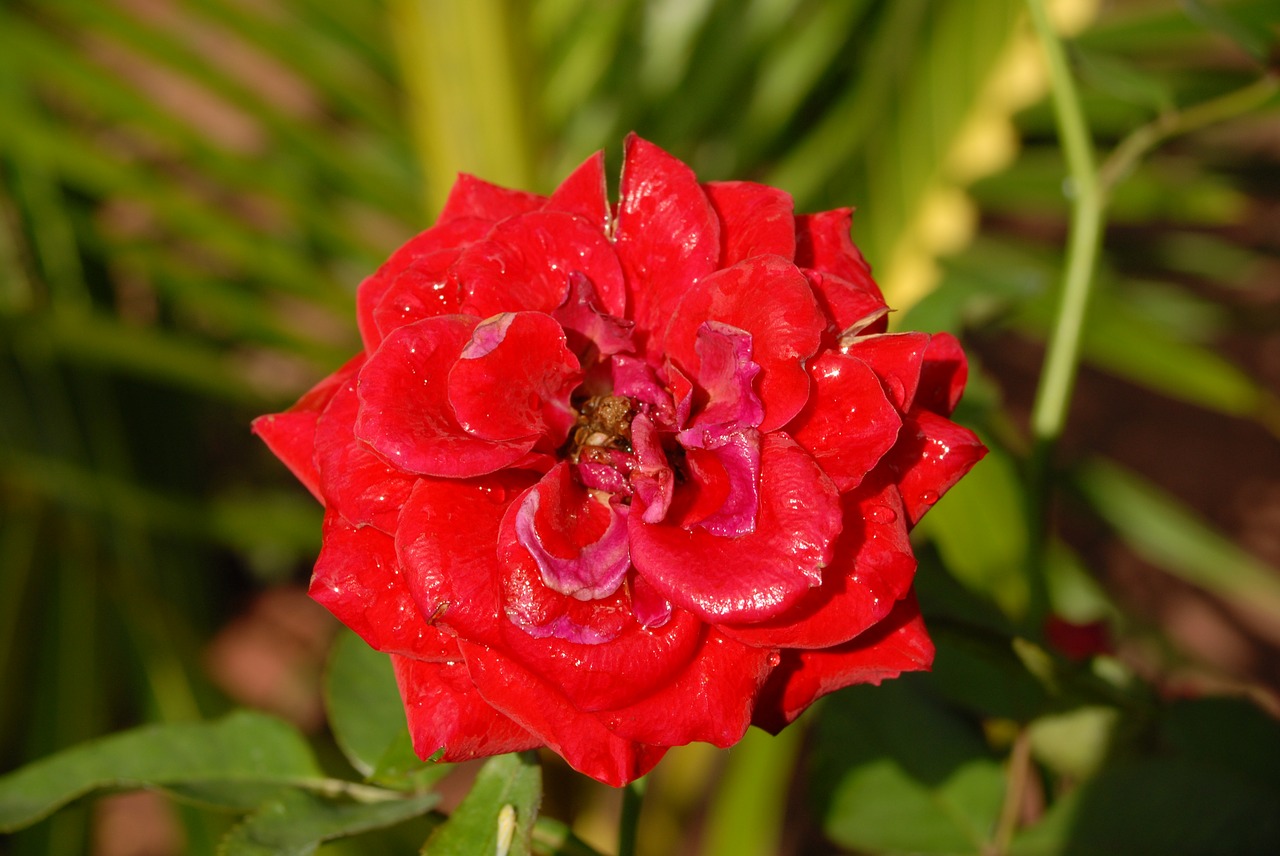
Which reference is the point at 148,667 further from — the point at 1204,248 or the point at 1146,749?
the point at 1204,248

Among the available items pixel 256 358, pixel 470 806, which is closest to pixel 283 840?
pixel 470 806

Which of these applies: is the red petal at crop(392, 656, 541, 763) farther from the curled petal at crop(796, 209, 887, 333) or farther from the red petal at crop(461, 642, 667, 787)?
the curled petal at crop(796, 209, 887, 333)

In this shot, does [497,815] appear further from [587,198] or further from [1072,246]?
[1072,246]

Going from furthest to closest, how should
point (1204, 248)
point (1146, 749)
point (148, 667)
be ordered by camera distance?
point (1204, 248), point (148, 667), point (1146, 749)

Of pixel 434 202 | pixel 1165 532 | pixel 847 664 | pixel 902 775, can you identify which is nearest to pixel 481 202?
pixel 847 664

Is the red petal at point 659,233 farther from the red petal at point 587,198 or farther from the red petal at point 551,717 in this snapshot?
the red petal at point 551,717

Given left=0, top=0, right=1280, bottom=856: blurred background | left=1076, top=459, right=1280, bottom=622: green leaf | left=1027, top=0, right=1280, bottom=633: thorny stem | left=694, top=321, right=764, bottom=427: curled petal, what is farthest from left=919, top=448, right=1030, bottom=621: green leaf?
left=694, top=321, right=764, bottom=427: curled petal
